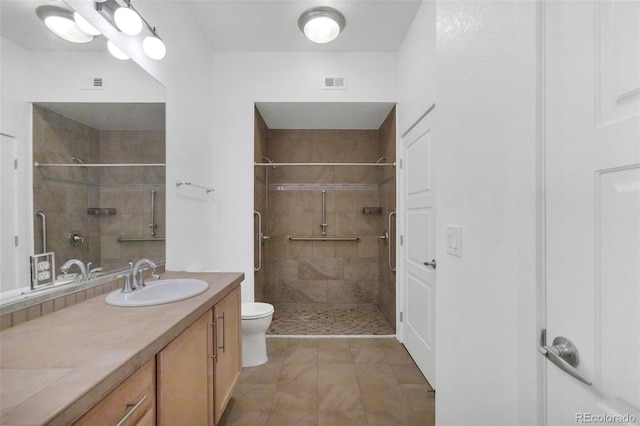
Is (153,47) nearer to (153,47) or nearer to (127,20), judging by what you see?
(153,47)

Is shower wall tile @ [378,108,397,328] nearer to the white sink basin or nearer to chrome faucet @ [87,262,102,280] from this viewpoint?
the white sink basin

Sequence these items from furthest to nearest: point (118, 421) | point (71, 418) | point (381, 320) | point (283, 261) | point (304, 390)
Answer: point (283, 261)
point (381, 320)
point (304, 390)
point (118, 421)
point (71, 418)

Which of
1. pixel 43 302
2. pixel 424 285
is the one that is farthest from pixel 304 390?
pixel 43 302

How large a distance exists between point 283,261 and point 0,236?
3025mm

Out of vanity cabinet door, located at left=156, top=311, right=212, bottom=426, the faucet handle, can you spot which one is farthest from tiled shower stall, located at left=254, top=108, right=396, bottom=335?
vanity cabinet door, located at left=156, top=311, right=212, bottom=426

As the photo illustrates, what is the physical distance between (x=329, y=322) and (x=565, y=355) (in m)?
2.74

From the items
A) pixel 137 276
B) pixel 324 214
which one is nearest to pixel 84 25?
pixel 137 276

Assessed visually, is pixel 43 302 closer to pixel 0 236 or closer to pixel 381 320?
pixel 0 236

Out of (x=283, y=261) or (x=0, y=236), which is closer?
(x=0, y=236)

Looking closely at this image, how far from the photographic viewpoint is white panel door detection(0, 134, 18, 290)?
36.8 inches

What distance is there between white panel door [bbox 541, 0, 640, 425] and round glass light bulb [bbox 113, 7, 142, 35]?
1.81 meters

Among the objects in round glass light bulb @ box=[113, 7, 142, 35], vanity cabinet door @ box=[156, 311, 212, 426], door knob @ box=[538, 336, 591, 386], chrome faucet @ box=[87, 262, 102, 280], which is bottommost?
vanity cabinet door @ box=[156, 311, 212, 426]

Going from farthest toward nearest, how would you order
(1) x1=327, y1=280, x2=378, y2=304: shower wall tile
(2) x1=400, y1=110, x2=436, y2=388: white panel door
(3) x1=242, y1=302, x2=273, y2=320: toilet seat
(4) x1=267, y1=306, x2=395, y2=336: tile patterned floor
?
(1) x1=327, y1=280, x2=378, y2=304: shower wall tile < (4) x1=267, y1=306, x2=395, y2=336: tile patterned floor < (3) x1=242, y1=302, x2=273, y2=320: toilet seat < (2) x1=400, y1=110, x2=436, y2=388: white panel door

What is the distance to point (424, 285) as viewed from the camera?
2168 mm
